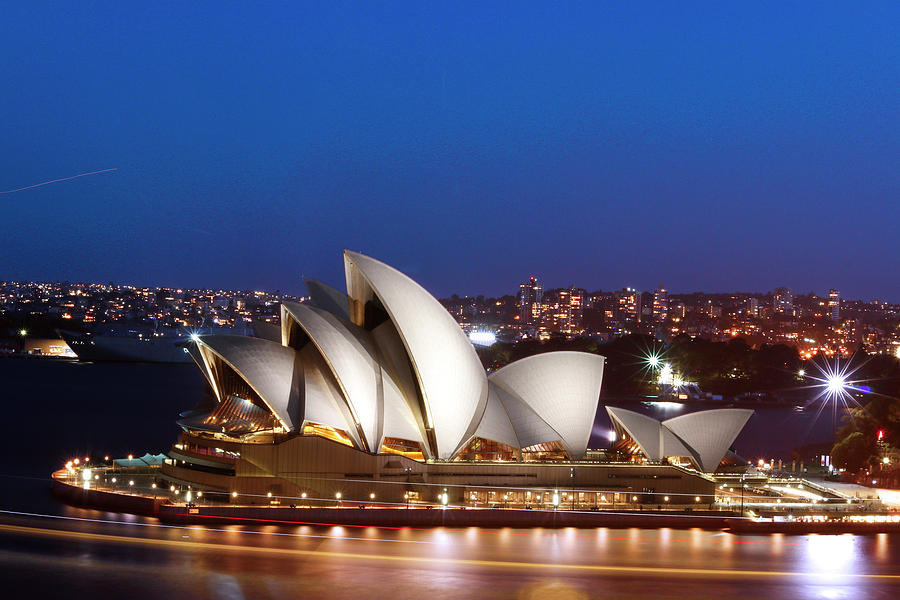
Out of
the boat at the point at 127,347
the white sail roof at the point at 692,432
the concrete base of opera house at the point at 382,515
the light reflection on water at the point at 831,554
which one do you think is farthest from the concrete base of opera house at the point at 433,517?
the boat at the point at 127,347

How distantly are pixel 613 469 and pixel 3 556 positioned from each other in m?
21.1

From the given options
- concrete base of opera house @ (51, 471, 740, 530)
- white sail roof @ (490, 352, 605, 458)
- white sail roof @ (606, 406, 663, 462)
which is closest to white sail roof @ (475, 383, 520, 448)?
white sail roof @ (490, 352, 605, 458)

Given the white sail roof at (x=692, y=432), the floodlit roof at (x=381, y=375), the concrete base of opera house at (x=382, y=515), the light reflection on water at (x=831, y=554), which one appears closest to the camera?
the light reflection on water at (x=831, y=554)

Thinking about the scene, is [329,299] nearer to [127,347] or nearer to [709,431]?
[709,431]

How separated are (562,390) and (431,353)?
6324 mm

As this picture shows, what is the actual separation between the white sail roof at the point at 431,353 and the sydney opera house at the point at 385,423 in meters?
0.05

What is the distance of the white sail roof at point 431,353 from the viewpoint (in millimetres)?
33438

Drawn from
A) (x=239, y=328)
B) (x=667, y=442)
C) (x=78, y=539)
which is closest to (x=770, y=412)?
(x=667, y=442)

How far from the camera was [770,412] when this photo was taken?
9112 centimetres

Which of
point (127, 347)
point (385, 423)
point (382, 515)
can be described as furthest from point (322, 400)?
point (127, 347)

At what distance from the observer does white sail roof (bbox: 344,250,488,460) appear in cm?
3344

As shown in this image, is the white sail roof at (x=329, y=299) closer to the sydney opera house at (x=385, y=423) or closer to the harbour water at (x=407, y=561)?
the sydney opera house at (x=385, y=423)

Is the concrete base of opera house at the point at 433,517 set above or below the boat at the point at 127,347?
below

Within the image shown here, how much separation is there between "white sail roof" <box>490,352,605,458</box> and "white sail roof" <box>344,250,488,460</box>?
8.81 feet
